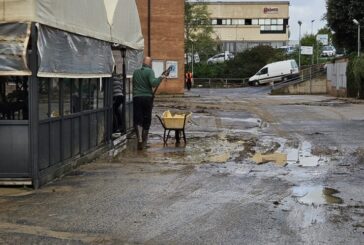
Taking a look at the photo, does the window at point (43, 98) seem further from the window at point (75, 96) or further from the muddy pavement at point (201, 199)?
the window at point (75, 96)

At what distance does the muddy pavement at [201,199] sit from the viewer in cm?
679

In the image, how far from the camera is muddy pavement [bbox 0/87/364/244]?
6.79 m

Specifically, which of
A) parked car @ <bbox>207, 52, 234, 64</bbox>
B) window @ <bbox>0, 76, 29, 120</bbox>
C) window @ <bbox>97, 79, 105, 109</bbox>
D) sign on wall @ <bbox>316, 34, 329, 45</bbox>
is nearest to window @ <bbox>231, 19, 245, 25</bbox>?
sign on wall @ <bbox>316, 34, 329, 45</bbox>

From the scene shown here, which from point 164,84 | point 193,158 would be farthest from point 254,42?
point 193,158

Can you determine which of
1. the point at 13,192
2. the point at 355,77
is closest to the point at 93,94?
the point at 13,192

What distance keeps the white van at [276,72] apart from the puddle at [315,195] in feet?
165

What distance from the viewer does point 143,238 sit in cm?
665

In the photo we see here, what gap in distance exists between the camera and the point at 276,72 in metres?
61.6

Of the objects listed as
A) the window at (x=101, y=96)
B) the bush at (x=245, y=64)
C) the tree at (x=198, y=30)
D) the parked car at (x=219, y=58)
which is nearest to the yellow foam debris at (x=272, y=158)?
the window at (x=101, y=96)

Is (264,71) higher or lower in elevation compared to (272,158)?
higher

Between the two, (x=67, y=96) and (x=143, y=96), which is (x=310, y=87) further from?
(x=67, y=96)

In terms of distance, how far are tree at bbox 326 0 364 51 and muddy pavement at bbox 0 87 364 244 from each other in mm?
35395

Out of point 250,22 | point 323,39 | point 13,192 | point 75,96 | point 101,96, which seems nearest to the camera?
point 13,192

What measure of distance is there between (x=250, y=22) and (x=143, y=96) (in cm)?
9287
